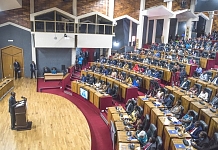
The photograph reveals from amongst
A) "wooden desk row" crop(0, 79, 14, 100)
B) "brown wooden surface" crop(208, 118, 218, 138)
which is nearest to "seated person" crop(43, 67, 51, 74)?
"wooden desk row" crop(0, 79, 14, 100)

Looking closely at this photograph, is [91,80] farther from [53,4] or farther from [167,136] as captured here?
[53,4]

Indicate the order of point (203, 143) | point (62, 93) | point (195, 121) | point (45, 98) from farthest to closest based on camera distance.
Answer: point (62, 93) < point (45, 98) < point (195, 121) < point (203, 143)

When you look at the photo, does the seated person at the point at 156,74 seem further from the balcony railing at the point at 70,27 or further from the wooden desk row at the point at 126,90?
the balcony railing at the point at 70,27

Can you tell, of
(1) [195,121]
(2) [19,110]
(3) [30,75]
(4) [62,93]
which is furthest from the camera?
(3) [30,75]

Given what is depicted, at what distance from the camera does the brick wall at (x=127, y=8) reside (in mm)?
13039

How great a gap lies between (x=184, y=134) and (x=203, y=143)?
1.25ft

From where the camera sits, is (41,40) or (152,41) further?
(152,41)

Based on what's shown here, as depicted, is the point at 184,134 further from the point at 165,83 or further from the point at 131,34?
the point at 131,34

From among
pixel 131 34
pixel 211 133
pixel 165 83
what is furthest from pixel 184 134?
pixel 131 34

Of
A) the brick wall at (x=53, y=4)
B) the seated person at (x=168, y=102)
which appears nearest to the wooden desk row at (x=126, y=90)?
the seated person at (x=168, y=102)

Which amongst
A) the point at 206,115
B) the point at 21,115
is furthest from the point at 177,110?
the point at 21,115

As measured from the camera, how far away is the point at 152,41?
17344 millimetres

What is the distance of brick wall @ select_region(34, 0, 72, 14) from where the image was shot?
11.5 m

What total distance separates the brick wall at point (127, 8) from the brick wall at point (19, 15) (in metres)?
5.22
